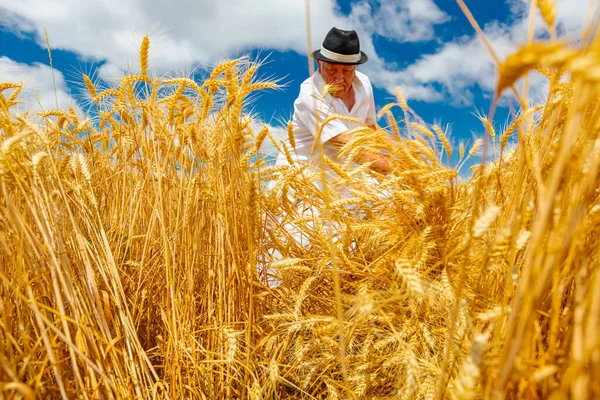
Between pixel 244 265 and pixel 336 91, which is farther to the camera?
pixel 336 91

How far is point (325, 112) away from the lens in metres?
2.01

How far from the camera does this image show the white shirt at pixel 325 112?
1.97m

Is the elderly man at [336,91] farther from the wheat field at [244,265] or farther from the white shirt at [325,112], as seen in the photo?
the wheat field at [244,265]

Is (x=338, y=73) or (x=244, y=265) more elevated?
(x=338, y=73)

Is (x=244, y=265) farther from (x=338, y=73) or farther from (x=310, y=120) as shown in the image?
(x=338, y=73)

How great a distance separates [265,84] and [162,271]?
61 centimetres

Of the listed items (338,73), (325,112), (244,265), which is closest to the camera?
(244,265)

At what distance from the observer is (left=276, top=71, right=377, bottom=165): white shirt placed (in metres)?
1.97

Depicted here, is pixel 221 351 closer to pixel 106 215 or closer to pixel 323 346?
pixel 323 346

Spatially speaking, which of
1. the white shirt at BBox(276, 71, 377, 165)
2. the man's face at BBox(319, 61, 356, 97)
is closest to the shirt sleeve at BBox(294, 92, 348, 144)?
the white shirt at BBox(276, 71, 377, 165)

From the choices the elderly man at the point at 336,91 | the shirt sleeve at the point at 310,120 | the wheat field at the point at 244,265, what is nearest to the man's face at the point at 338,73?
the elderly man at the point at 336,91

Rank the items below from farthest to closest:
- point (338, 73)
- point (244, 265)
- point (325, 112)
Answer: point (338, 73), point (325, 112), point (244, 265)

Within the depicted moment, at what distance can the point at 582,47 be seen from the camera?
42cm

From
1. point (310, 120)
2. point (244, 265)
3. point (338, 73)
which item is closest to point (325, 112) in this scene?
point (310, 120)
